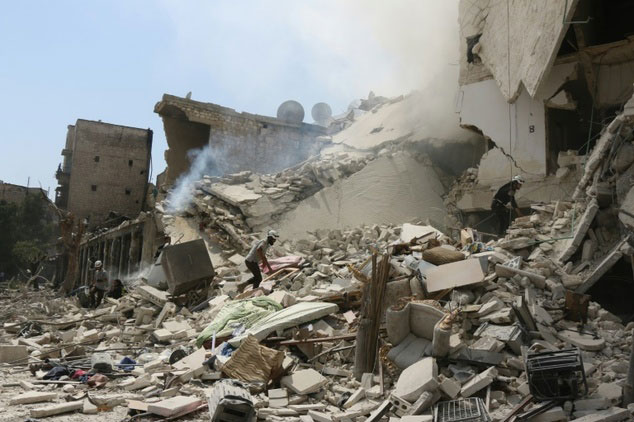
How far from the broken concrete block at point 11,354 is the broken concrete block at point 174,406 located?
13.8 feet

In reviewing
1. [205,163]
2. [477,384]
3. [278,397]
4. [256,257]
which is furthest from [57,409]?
[205,163]

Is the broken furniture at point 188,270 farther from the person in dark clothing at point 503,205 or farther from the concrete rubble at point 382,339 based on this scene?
the person in dark clothing at point 503,205

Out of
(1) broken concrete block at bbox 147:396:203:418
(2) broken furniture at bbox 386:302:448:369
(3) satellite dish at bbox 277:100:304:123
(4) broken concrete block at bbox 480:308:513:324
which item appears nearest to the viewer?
(1) broken concrete block at bbox 147:396:203:418

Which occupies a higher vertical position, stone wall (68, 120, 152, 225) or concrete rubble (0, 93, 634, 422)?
stone wall (68, 120, 152, 225)

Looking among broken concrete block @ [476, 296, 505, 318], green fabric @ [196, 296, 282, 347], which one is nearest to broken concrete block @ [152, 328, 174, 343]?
green fabric @ [196, 296, 282, 347]

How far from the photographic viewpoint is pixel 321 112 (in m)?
27.1

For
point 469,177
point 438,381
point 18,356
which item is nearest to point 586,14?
point 469,177

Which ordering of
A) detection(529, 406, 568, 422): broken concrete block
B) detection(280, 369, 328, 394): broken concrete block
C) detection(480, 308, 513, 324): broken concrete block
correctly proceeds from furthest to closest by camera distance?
detection(480, 308, 513, 324): broken concrete block, detection(280, 369, 328, 394): broken concrete block, detection(529, 406, 568, 422): broken concrete block

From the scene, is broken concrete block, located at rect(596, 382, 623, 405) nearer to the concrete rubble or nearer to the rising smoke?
the concrete rubble

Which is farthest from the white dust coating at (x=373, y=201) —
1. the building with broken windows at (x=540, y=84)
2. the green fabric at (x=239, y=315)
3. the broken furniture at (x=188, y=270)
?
the green fabric at (x=239, y=315)

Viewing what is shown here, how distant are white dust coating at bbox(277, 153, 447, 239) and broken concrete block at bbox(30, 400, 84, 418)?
898 centimetres

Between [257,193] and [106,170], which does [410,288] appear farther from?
[106,170]

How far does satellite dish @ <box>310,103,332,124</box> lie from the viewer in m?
27.0

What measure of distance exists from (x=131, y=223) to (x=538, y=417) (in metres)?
17.2
